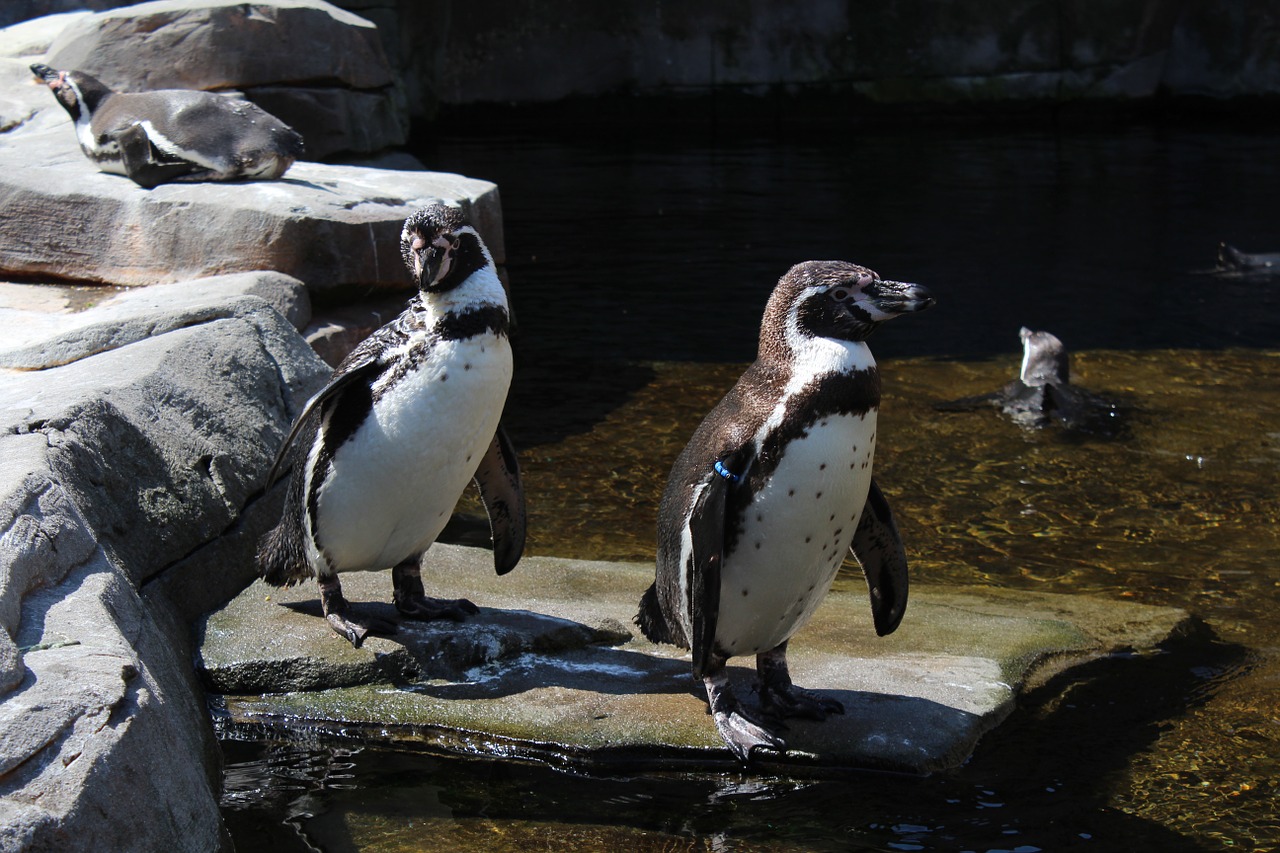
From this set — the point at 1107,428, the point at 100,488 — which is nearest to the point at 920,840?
the point at 100,488

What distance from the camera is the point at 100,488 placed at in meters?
3.49

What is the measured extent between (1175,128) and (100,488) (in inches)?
629

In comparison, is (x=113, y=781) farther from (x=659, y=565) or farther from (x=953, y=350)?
(x=953, y=350)

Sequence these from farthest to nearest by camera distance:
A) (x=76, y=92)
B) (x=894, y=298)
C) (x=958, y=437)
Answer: (x=76, y=92) < (x=958, y=437) < (x=894, y=298)

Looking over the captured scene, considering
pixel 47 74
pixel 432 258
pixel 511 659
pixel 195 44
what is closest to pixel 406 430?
pixel 432 258

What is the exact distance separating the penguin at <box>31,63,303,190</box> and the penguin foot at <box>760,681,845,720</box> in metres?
4.26

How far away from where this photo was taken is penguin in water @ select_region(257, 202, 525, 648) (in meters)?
3.49

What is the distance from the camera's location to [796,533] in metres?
3.17

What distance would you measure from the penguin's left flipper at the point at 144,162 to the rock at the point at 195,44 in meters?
1.88

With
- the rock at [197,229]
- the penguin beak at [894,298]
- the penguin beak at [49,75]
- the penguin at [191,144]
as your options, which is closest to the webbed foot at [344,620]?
the penguin beak at [894,298]

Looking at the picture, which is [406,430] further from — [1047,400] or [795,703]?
[1047,400]

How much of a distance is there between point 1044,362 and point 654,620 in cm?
439

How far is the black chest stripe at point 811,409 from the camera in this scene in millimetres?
3072

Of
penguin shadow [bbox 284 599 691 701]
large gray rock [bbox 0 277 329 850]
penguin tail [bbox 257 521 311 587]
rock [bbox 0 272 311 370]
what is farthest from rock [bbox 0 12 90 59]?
penguin shadow [bbox 284 599 691 701]
